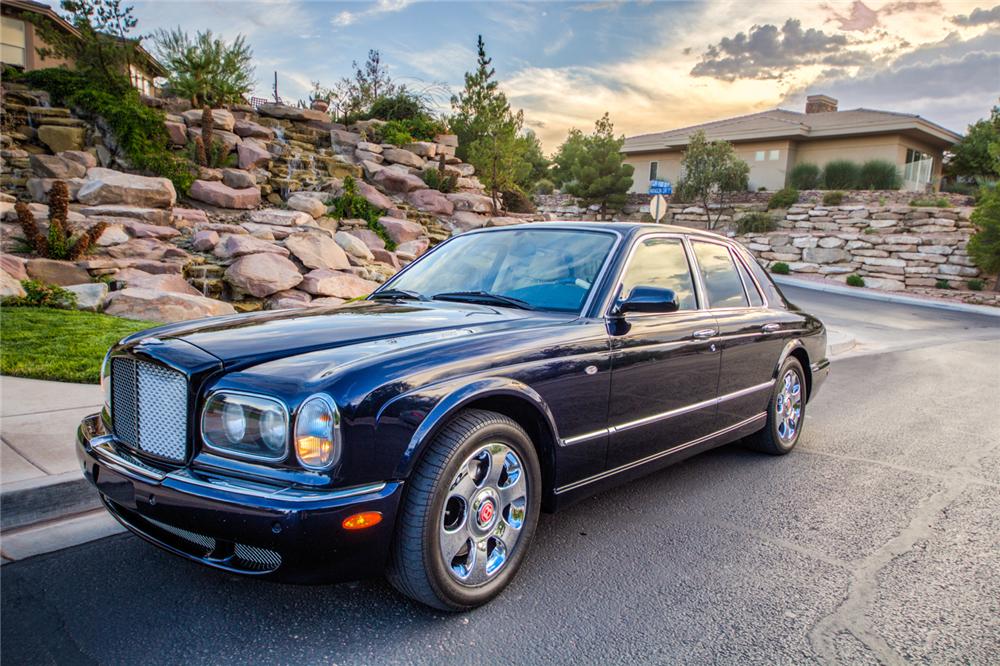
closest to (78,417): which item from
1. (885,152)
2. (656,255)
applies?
(656,255)

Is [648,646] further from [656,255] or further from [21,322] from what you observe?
[21,322]

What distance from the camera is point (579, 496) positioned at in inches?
135

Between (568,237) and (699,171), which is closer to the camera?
(568,237)

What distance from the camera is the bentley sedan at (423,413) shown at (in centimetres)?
247

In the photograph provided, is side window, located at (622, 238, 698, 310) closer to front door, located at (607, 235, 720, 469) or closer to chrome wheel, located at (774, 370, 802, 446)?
front door, located at (607, 235, 720, 469)

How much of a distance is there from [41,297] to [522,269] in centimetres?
736

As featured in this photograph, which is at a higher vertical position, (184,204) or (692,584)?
(184,204)

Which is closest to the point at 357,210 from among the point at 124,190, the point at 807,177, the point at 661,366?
the point at 124,190

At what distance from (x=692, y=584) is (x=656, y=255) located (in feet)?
6.22

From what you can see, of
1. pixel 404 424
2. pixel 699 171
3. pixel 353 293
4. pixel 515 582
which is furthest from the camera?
pixel 699 171

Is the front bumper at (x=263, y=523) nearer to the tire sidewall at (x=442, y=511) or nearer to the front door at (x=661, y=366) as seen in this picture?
the tire sidewall at (x=442, y=511)

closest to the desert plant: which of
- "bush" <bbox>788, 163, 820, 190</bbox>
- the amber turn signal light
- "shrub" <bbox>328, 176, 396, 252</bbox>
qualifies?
"shrub" <bbox>328, 176, 396, 252</bbox>

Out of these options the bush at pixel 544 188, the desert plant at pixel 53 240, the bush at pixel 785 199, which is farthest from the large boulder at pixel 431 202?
the bush at pixel 544 188

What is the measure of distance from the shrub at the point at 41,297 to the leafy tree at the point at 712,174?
2717 centimetres
